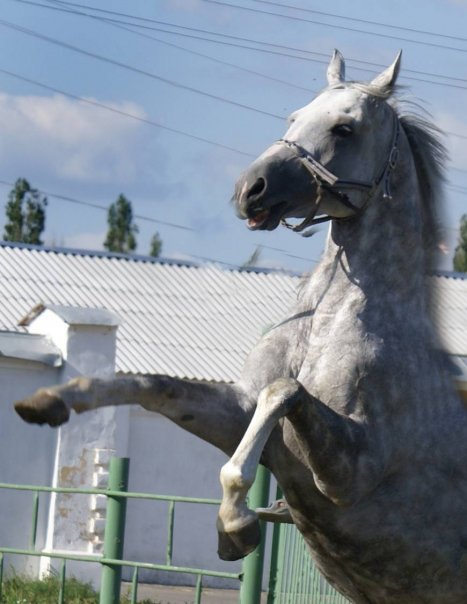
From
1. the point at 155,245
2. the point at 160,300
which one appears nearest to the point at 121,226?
the point at 155,245

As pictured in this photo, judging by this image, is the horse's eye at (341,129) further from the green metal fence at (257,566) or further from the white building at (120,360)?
the white building at (120,360)

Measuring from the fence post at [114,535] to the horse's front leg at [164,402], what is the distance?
3037 millimetres

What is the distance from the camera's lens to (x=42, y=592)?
36.2 feet

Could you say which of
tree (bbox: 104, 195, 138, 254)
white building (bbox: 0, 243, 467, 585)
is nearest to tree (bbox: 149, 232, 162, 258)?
tree (bbox: 104, 195, 138, 254)

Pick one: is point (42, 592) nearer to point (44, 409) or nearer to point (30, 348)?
point (30, 348)

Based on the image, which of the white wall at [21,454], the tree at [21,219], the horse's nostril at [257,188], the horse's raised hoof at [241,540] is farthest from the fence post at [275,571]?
the tree at [21,219]

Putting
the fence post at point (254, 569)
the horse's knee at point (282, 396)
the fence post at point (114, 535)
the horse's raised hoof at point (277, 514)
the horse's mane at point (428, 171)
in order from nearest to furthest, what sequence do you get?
1. the horse's knee at point (282, 396)
2. the horse's mane at point (428, 171)
3. the horse's raised hoof at point (277, 514)
4. the fence post at point (254, 569)
5. the fence post at point (114, 535)

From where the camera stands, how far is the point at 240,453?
4.59 meters

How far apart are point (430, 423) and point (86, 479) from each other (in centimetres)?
1026

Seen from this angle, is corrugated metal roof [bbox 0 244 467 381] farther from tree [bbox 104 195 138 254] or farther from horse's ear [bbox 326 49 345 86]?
tree [bbox 104 195 138 254]

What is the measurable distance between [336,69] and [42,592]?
669 cm

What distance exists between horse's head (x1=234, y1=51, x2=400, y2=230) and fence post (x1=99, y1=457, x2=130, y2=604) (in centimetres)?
325

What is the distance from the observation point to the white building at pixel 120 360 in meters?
15.0

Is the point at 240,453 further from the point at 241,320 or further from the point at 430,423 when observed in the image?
the point at 241,320
